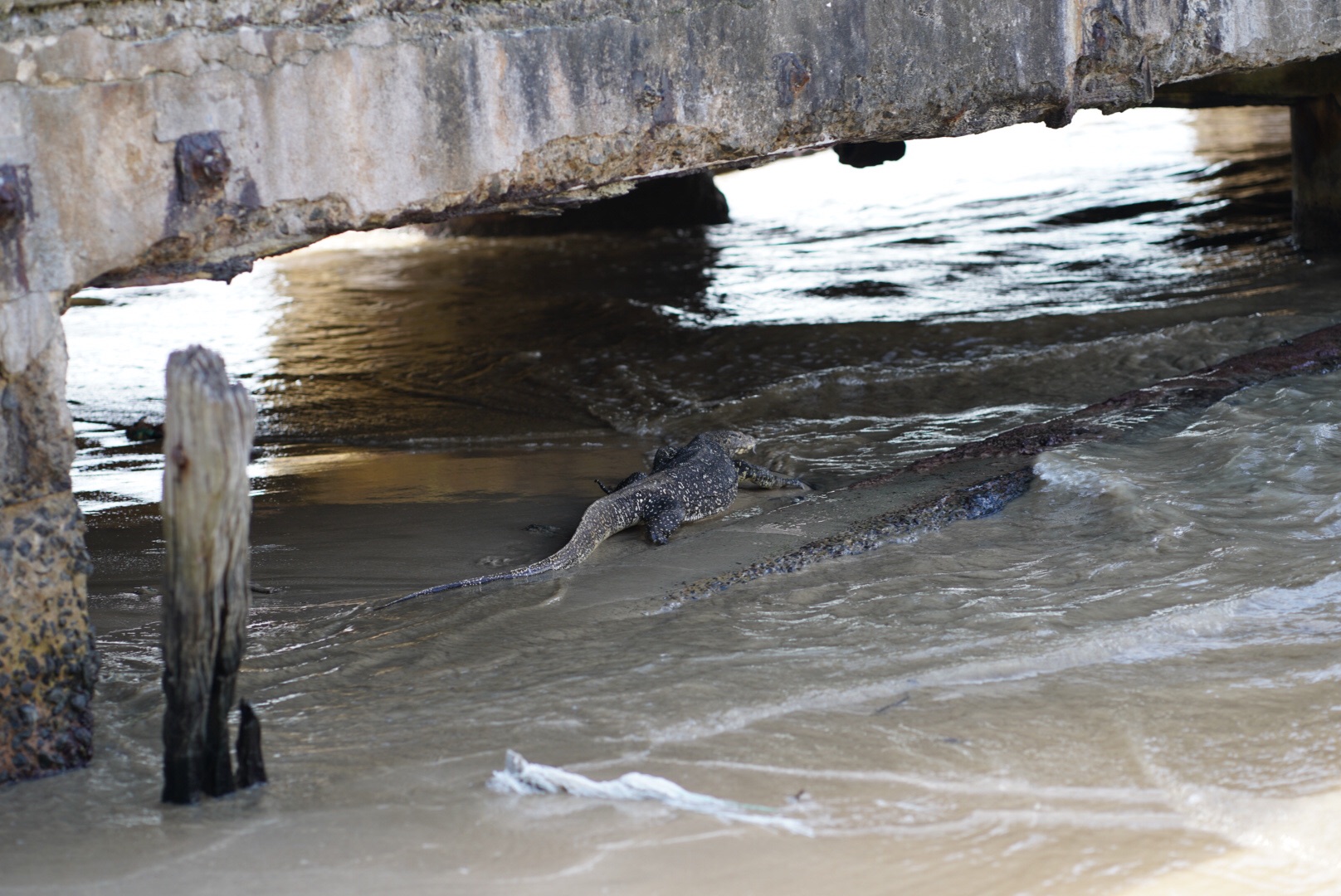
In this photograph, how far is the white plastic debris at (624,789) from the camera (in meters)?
3.28

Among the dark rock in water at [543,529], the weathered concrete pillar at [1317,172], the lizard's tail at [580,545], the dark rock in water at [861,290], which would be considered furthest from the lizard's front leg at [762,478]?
the weathered concrete pillar at [1317,172]

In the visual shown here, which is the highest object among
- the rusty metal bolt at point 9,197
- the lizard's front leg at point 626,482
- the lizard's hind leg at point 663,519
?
the rusty metal bolt at point 9,197

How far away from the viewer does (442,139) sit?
4.20 meters

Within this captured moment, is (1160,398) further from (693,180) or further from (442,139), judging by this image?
(693,180)

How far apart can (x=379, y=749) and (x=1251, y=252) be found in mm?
11677

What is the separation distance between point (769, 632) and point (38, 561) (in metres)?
2.56

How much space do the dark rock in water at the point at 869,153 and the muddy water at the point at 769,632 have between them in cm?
175

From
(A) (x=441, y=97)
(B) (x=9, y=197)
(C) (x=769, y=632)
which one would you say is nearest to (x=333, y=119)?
(A) (x=441, y=97)

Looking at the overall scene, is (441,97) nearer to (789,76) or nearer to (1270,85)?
(789,76)

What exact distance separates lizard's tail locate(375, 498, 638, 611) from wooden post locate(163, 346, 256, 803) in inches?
77.0

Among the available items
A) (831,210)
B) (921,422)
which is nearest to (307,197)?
(921,422)

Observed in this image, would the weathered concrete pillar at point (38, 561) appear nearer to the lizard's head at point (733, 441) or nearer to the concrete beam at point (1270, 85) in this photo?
the lizard's head at point (733, 441)

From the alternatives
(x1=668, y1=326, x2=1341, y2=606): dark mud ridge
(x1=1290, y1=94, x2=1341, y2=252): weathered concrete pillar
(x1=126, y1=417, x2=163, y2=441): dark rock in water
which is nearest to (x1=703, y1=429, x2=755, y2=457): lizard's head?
(x1=668, y1=326, x2=1341, y2=606): dark mud ridge

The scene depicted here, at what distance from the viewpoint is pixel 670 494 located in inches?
267
